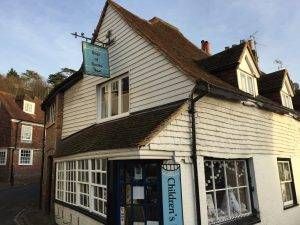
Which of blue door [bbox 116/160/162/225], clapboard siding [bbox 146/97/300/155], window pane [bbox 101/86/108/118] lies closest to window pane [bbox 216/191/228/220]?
clapboard siding [bbox 146/97/300/155]

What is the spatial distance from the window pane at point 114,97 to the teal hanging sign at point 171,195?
4383 millimetres

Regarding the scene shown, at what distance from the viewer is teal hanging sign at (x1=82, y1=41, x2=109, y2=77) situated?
1081 cm

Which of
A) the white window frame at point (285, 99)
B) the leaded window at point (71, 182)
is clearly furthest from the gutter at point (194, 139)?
the white window frame at point (285, 99)

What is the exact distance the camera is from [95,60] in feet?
37.5

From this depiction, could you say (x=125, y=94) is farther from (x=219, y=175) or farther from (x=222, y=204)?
(x=222, y=204)

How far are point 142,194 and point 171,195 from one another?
0.76 metres

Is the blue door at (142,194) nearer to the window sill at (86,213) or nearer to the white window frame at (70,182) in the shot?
the window sill at (86,213)

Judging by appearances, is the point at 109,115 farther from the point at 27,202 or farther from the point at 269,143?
A: the point at 27,202

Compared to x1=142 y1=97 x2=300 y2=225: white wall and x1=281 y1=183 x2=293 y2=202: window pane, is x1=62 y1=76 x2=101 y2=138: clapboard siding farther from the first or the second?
x1=281 y1=183 x2=293 y2=202: window pane

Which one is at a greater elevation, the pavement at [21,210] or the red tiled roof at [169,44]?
the red tiled roof at [169,44]

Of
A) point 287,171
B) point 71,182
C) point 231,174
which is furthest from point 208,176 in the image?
point 287,171

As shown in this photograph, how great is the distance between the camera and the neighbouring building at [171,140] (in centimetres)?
826

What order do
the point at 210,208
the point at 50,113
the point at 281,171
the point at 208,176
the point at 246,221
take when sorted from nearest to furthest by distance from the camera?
the point at 210,208 → the point at 208,176 → the point at 246,221 → the point at 281,171 → the point at 50,113

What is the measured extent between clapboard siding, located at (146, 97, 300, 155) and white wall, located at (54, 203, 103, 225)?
3660 mm
